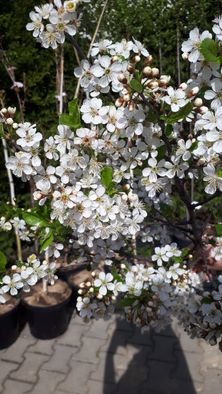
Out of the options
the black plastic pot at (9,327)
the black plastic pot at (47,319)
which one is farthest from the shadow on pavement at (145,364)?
the black plastic pot at (9,327)

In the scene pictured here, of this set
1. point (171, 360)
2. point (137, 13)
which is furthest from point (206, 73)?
point (137, 13)

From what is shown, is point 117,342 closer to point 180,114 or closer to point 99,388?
point 99,388

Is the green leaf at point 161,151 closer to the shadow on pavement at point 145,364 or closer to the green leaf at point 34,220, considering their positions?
the green leaf at point 34,220

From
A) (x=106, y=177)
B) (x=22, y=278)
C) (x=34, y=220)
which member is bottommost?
(x=22, y=278)

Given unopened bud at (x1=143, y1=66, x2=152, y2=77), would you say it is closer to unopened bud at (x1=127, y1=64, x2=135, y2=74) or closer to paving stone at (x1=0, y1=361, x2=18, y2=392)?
unopened bud at (x1=127, y1=64, x2=135, y2=74)

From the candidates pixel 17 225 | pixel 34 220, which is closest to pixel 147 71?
pixel 34 220

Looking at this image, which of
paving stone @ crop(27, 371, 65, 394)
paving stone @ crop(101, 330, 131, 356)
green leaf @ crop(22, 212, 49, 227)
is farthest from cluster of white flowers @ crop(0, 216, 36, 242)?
paving stone @ crop(101, 330, 131, 356)

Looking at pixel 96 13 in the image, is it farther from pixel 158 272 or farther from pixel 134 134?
pixel 134 134
